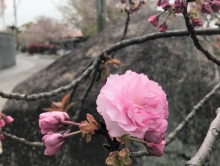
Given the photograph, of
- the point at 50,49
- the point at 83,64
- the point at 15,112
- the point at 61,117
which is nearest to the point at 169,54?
the point at 83,64

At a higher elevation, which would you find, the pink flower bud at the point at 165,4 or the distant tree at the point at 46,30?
the pink flower bud at the point at 165,4

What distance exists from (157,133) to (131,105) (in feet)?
0.23

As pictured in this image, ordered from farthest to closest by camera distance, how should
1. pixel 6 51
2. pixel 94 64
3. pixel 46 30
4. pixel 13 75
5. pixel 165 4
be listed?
pixel 46 30 < pixel 6 51 < pixel 13 75 < pixel 94 64 < pixel 165 4

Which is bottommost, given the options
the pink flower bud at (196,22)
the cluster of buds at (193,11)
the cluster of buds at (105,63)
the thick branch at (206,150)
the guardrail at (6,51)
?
the guardrail at (6,51)

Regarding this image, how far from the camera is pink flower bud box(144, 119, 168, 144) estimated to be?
55cm

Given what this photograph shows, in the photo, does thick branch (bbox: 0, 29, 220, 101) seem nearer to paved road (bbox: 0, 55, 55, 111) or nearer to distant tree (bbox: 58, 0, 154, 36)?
paved road (bbox: 0, 55, 55, 111)

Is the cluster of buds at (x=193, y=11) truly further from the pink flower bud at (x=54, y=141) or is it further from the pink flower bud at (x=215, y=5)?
the pink flower bud at (x=54, y=141)

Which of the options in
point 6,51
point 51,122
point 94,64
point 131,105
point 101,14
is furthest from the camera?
point 6,51

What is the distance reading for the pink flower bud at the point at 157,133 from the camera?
1.79 ft

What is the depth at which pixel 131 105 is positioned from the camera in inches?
20.9

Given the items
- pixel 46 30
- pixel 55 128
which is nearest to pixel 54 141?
pixel 55 128

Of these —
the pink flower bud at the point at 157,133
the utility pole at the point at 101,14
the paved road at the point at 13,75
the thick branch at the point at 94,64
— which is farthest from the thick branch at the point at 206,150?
the utility pole at the point at 101,14

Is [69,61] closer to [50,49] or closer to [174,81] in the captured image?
[174,81]

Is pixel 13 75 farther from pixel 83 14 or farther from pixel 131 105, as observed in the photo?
pixel 131 105
